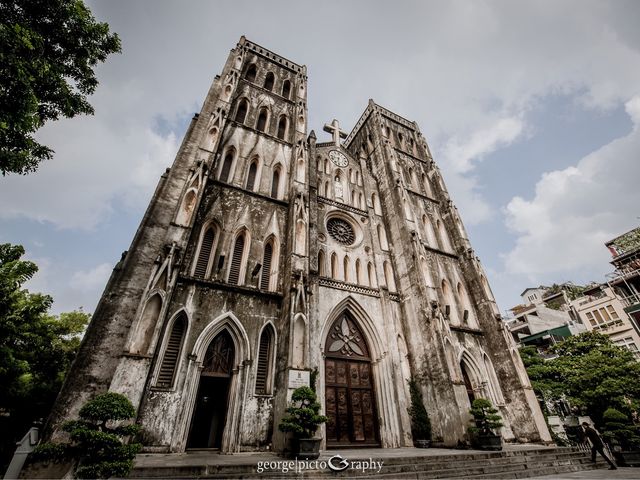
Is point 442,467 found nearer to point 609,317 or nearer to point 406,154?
point 406,154

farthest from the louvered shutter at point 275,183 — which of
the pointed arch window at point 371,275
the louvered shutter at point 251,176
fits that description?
the pointed arch window at point 371,275

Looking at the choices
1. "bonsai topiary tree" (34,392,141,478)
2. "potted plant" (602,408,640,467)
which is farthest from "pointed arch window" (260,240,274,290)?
"potted plant" (602,408,640,467)

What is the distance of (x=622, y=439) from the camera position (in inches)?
414

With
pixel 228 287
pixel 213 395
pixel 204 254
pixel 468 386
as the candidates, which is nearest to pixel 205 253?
pixel 204 254

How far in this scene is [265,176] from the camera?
14180mm

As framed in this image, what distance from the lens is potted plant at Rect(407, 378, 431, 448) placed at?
1059 cm

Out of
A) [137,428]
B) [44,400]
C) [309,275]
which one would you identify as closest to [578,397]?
[309,275]

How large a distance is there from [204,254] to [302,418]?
21.1ft

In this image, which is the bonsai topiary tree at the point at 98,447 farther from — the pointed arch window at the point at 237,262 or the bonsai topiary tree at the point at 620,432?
the bonsai topiary tree at the point at 620,432

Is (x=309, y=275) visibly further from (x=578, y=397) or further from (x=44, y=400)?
(x=578, y=397)

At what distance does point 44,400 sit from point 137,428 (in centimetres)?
1115

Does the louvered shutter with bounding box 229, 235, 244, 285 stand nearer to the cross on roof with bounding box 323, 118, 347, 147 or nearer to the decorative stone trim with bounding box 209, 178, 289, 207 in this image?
the decorative stone trim with bounding box 209, 178, 289, 207

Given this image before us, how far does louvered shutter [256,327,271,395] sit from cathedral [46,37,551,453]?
0.04 meters

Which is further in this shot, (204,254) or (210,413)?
(204,254)
